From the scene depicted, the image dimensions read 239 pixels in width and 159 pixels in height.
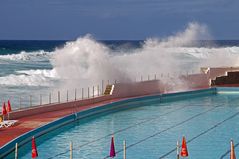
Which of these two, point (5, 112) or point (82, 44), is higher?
point (82, 44)

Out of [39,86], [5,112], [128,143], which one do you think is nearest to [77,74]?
[39,86]

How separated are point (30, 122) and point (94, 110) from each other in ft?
10.1

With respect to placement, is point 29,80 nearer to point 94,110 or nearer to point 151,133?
point 94,110

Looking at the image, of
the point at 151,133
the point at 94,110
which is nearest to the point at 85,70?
the point at 94,110

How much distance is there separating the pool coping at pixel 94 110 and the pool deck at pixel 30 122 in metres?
0.21

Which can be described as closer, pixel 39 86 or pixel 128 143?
pixel 128 143

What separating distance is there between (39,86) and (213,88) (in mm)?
10201

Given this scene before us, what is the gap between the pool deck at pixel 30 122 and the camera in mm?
11688

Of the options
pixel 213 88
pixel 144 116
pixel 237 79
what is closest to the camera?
pixel 144 116

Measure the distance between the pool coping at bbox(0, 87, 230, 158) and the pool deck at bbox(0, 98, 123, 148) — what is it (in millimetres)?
205

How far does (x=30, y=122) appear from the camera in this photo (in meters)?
13.6

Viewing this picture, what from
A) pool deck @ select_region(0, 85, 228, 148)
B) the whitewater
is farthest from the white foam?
pool deck @ select_region(0, 85, 228, 148)

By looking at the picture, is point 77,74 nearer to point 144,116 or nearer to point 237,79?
point 237,79

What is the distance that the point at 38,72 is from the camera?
1438 inches
